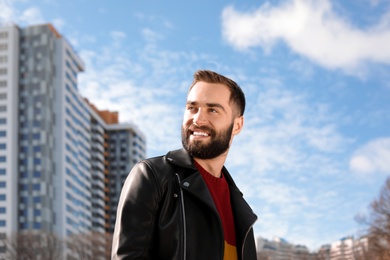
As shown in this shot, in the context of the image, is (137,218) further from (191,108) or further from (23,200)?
(23,200)

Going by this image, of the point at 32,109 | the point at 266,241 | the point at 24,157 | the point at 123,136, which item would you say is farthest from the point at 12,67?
the point at 266,241

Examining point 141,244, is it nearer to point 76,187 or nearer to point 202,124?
point 202,124

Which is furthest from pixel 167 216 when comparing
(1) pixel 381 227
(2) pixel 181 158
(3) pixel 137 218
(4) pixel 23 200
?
(4) pixel 23 200

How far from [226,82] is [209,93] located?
0.35ft

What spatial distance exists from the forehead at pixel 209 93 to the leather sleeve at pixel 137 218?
1.52 ft

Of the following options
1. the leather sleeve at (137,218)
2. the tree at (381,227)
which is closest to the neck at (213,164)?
the leather sleeve at (137,218)

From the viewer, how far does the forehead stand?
3.12 m

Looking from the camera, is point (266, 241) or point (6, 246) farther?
point (266, 241)

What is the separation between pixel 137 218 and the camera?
9.11ft

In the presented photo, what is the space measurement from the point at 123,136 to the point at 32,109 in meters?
37.0

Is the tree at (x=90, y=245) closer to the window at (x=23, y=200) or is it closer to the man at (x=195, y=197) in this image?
the window at (x=23, y=200)

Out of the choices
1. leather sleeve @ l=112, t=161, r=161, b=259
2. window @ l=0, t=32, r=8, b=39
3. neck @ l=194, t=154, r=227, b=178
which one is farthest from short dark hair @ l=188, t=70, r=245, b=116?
window @ l=0, t=32, r=8, b=39

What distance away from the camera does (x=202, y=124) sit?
311cm

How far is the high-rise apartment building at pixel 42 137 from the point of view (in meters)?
98.0
